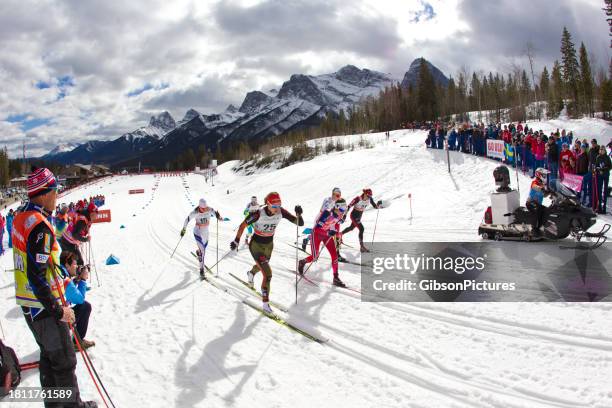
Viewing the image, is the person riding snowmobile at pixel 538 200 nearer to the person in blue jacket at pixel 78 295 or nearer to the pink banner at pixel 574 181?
the pink banner at pixel 574 181

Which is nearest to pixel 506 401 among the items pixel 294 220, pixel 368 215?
pixel 294 220

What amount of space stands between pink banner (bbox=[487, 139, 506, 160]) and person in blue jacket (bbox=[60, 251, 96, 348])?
20485 millimetres

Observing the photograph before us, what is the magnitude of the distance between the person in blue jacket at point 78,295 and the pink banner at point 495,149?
20.5 m

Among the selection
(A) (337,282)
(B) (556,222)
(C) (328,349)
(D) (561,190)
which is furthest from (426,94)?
(C) (328,349)

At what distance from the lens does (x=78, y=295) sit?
5250mm

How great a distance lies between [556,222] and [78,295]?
36.2 ft

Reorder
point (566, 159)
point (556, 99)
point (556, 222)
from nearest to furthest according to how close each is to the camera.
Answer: point (556, 222), point (566, 159), point (556, 99)

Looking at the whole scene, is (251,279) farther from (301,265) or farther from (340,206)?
(340,206)

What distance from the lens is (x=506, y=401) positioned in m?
4.34

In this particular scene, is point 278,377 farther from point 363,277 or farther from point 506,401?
point 363,277

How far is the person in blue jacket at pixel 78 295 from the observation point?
507 cm

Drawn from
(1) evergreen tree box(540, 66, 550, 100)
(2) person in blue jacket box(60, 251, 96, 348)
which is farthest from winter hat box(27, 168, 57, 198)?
(1) evergreen tree box(540, 66, 550, 100)

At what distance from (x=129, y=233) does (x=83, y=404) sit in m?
17.8

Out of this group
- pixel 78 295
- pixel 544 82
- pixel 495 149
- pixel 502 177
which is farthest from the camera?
pixel 544 82
